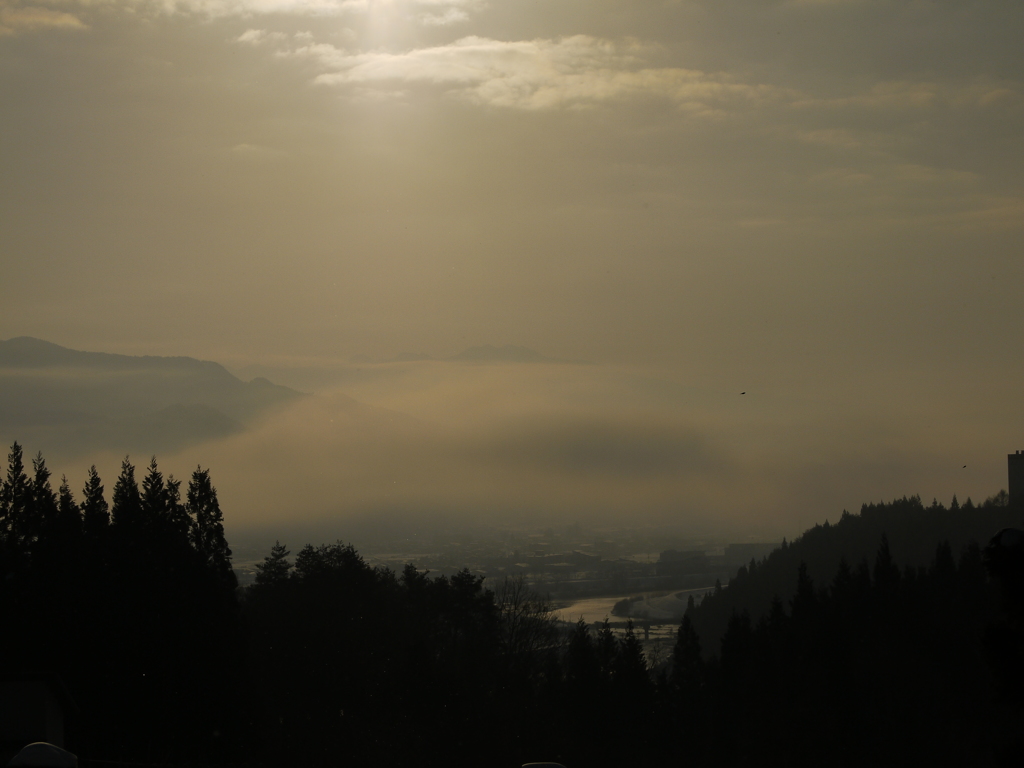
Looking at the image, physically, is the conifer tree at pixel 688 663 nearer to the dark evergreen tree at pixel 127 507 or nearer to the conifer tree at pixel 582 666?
the conifer tree at pixel 582 666

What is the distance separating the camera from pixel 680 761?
4806 cm

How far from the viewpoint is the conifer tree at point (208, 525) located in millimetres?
41281

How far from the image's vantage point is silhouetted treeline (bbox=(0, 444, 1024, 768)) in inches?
1364

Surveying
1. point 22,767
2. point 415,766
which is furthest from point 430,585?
point 22,767

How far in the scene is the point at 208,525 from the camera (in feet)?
139

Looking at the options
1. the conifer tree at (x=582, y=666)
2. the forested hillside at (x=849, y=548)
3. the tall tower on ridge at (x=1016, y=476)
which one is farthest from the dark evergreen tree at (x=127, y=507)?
the tall tower on ridge at (x=1016, y=476)

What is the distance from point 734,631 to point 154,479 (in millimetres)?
32149

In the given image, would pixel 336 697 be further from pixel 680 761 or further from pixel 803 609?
pixel 803 609

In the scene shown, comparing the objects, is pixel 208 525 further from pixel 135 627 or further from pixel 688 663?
pixel 688 663

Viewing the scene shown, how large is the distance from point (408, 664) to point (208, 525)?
11.0 metres

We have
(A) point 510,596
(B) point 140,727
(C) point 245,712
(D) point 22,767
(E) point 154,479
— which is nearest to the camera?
(D) point 22,767

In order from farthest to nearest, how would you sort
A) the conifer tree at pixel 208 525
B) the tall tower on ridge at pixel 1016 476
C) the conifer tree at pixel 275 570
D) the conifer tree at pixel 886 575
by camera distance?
the tall tower on ridge at pixel 1016 476 → the conifer tree at pixel 886 575 → the conifer tree at pixel 275 570 → the conifer tree at pixel 208 525

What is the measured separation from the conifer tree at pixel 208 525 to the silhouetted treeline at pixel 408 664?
0.29 feet

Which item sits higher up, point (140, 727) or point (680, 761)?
point (140, 727)
